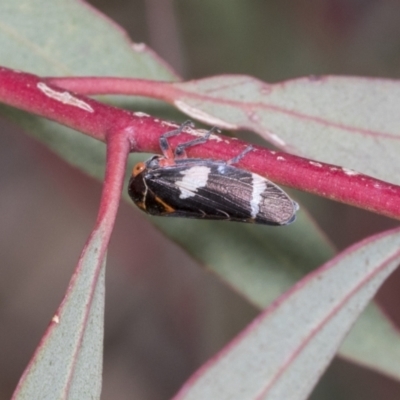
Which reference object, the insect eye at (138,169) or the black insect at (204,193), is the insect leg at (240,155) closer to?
the black insect at (204,193)

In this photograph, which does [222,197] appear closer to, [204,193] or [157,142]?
[204,193]

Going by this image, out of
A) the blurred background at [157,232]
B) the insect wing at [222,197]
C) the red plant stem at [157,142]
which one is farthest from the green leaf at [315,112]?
the blurred background at [157,232]

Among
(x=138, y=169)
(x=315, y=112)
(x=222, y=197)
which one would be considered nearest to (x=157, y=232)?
(x=138, y=169)

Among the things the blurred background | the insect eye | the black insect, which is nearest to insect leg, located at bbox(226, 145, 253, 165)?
the black insect

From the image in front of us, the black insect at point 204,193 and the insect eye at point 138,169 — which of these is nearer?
the black insect at point 204,193

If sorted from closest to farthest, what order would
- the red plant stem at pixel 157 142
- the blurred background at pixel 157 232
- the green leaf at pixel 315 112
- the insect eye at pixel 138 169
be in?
the red plant stem at pixel 157 142, the green leaf at pixel 315 112, the insect eye at pixel 138 169, the blurred background at pixel 157 232

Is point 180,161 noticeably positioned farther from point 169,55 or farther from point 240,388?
point 169,55

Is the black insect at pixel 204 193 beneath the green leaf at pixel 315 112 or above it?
beneath
